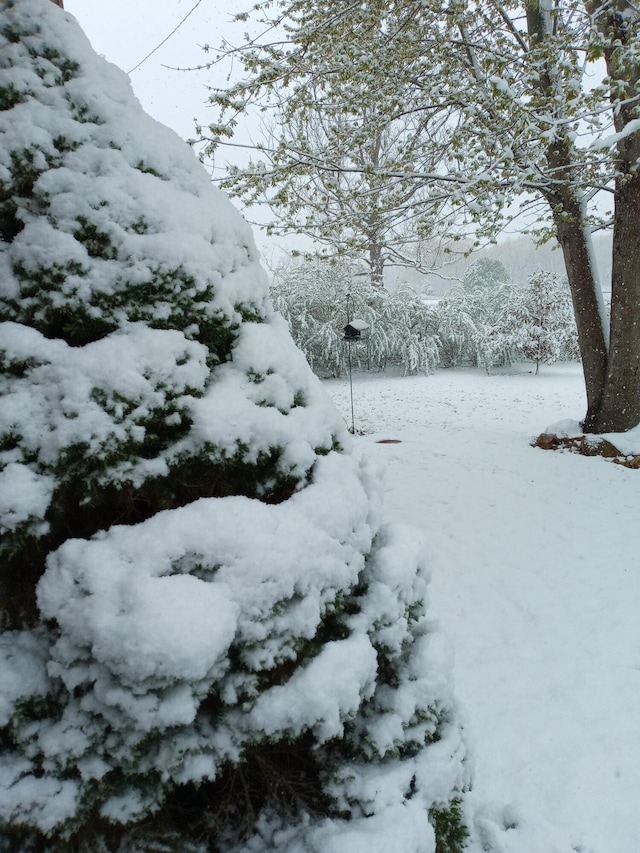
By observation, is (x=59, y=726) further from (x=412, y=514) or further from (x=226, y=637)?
(x=412, y=514)

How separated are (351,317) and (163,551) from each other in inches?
540

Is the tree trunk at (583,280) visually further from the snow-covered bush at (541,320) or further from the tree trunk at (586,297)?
the snow-covered bush at (541,320)

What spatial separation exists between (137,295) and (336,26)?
6.69 m

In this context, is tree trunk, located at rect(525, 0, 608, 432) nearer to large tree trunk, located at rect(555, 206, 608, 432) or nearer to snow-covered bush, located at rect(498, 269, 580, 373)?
large tree trunk, located at rect(555, 206, 608, 432)

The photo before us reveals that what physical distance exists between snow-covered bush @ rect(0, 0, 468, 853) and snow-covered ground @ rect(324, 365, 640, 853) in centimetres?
70

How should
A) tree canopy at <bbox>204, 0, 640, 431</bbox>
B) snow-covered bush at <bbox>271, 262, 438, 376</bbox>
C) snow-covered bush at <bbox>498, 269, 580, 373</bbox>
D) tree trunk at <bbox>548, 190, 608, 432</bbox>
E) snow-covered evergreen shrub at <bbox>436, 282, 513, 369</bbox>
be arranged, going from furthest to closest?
snow-covered bush at <bbox>271, 262, 438, 376</bbox> → snow-covered evergreen shrub at <bbox>436, 282, 513, 369</bbox> → snow-covered bush at <bbox>498, 269, 580, 373</bbox> → tree trunk at <bbox>548, 190, 608, 432</bbox> → tree canopy at <bbox>204, 0, 640, 431</bbox>

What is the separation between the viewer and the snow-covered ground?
6.61 ft

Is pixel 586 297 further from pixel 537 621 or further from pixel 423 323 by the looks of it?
pixel 423 323

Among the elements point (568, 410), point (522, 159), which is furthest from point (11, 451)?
point (568, 410)

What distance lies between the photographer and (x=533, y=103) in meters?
4.45

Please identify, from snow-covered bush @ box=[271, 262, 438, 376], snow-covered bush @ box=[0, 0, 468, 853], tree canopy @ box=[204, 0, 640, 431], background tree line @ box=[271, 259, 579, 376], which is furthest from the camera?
snow-covered bush @ box=[271, 262, 438, 376]

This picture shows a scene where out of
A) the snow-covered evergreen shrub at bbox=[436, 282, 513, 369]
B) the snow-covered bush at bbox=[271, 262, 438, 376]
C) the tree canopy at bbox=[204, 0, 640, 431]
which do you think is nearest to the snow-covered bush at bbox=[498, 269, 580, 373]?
the snow-covered evergreen shrub at bbox=[436, 282, 513, 369]

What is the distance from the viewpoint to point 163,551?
1.16 m

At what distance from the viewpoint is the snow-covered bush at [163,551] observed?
→ 3.52ft
